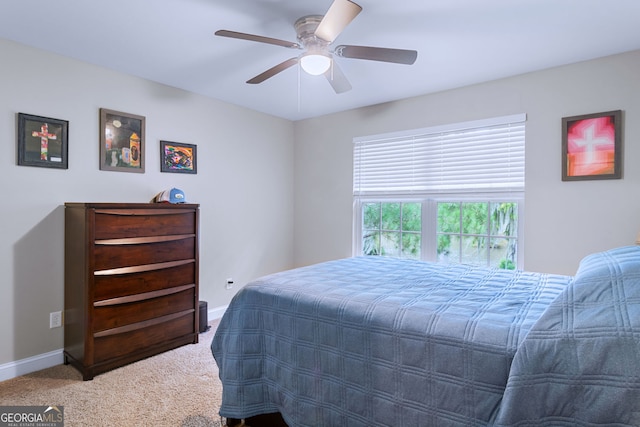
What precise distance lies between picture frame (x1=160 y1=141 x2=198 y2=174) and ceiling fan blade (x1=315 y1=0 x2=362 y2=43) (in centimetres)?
200

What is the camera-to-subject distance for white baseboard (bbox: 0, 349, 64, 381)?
2330 millimetres

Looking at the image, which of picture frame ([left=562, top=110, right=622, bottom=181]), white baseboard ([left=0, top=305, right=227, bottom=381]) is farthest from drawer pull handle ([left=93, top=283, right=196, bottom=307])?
picture frame ([left=562, top=110, right=622, bottom=181])

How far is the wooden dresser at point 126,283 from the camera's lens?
2.35 meters

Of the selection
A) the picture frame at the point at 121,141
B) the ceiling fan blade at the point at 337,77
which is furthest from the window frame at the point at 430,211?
the picture frame at the point at 121,141

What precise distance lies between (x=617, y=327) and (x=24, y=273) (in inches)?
130

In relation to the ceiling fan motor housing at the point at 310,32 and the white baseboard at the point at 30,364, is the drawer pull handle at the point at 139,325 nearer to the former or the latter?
the white baseboard at the point at 30,364

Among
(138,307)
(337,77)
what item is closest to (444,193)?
(337,77)

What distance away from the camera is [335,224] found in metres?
4.05

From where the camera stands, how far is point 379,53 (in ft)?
6.41

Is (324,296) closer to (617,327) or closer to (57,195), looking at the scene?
(617,327)

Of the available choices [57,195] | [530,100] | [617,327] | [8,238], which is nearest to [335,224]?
[530,100]

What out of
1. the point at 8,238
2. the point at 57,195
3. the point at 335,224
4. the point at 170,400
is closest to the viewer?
the point at 170,400

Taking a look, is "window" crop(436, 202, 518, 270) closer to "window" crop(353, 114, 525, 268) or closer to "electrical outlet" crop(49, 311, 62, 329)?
"window" crop(353, 114, 525, 268)

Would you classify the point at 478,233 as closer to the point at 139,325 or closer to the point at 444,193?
the point at 444,193
